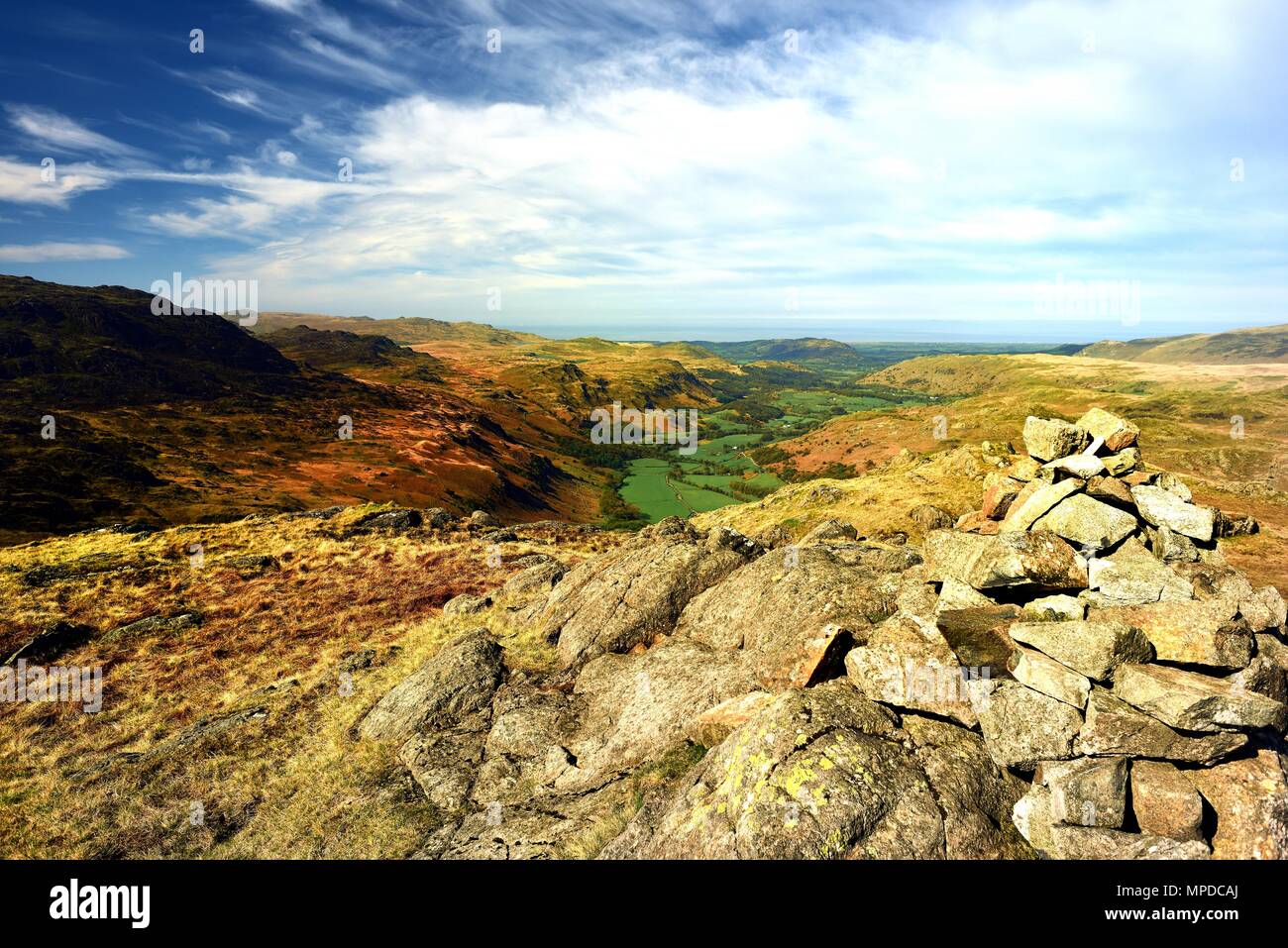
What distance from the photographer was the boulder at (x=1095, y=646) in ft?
34.8

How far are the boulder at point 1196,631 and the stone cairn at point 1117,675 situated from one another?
27 millimetres

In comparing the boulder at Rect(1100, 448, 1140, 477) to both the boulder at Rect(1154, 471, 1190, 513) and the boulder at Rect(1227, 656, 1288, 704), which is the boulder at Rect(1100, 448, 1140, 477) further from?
the boulder at Rect(1227, 656, 1288, 704)

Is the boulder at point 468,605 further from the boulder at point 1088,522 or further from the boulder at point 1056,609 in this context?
the boulder at point 1088,522

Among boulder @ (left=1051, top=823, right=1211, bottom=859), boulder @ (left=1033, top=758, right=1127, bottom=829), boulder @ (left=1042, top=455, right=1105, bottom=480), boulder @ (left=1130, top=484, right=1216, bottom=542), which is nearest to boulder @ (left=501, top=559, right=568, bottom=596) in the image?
boulder @ (left=1042, top=455, right=1105, bottom=480)

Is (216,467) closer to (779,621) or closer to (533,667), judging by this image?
(533,667)

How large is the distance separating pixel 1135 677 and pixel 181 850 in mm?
26448

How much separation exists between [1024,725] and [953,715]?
131 cm

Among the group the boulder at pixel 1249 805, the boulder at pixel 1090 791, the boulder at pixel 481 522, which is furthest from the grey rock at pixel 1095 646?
the boulder at pixel 481 522

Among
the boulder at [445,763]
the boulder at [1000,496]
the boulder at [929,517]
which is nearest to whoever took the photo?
the boulder at [445,763]

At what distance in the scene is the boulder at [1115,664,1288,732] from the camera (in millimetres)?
9016

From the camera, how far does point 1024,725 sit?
10781 mm

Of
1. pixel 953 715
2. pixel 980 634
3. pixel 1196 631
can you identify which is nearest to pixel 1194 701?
pixel 1196 631

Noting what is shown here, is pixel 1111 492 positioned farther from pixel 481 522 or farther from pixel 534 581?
pixel 481 522
